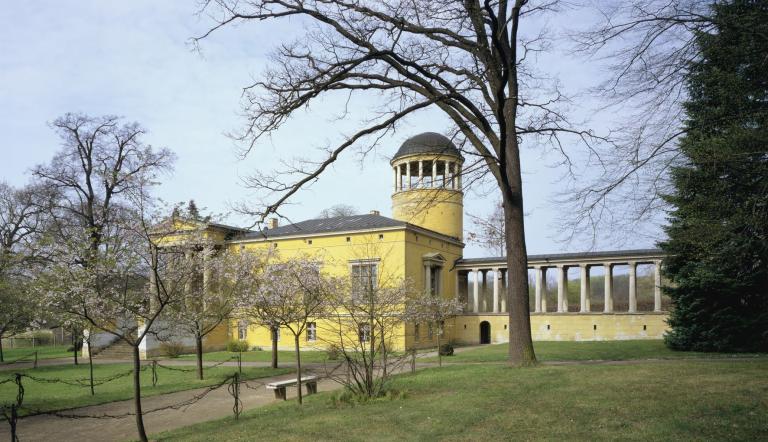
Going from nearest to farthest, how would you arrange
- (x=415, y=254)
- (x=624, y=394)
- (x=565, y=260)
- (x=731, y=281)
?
(x=624, y=394)
(x=731, y=281)
(x=415, y=254)
(x=565, y=260)

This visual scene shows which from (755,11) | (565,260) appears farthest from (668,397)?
(565,260)

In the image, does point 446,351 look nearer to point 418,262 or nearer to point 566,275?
point 418,262

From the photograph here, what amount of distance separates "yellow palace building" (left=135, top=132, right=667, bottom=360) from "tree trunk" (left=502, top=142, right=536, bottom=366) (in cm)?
1660

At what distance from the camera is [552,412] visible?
8.69 metres

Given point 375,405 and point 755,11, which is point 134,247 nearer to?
point 375,405

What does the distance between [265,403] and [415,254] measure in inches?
855

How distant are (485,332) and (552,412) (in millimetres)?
34767

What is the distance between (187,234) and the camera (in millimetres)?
16625

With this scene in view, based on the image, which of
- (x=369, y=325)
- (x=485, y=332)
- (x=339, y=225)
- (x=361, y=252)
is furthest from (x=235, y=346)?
(x=369, y=325)

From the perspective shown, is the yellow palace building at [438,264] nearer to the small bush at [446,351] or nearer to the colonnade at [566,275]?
the colonnade at [566,275]

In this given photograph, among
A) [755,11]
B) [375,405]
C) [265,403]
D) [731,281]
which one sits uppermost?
[755,11]

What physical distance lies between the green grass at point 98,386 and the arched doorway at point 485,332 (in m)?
21.4

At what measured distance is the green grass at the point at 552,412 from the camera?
7535mm

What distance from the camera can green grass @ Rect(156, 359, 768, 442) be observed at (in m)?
7.54
